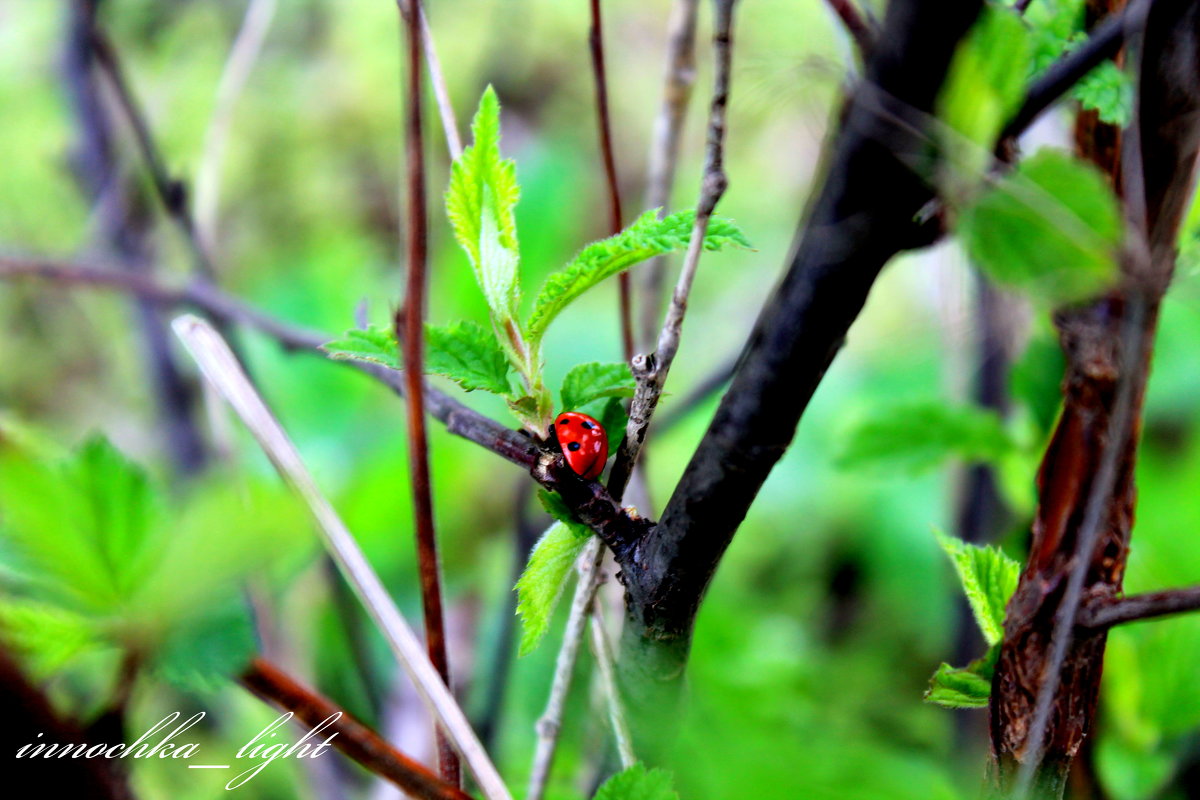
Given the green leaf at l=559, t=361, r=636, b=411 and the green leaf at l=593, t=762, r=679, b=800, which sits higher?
the green leaf at l=559, t=361, r=636, b=411

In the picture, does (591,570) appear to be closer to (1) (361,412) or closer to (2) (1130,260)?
(2) (1130,260)

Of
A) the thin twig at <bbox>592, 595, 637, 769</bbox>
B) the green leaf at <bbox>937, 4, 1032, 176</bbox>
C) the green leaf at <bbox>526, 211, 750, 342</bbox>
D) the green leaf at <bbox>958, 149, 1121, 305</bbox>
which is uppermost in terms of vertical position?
the green leaf at <bbox>937, 4, 1032, 176</bbox>

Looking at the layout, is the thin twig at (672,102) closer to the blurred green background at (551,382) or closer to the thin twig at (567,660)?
the blurred green background at (551,382)

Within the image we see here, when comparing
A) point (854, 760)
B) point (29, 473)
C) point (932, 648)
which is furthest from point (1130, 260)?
point (932, 648)

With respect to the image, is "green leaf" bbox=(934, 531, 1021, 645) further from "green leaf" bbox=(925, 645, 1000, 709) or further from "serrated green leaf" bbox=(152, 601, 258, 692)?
"serrated green leaf" bbox=(152, 601, 258, 692)

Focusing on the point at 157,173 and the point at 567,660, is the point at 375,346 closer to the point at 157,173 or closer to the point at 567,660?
the point at 567,660

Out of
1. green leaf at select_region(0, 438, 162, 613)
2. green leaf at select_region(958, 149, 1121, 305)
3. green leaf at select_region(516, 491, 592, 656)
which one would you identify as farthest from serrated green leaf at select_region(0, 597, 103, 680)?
green leaf at select_region(958, 149, 1121, 305)

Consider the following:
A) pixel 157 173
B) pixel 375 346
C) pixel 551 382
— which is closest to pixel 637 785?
pixel 375 346
